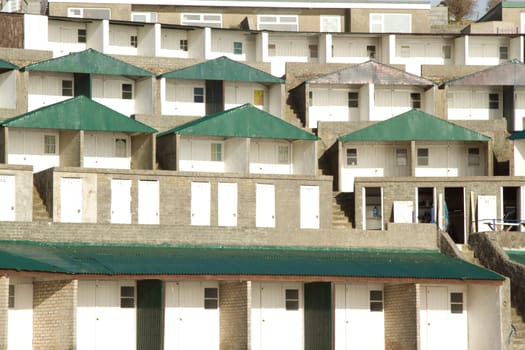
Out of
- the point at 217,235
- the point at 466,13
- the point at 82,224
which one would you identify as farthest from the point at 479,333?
the point at 466,13

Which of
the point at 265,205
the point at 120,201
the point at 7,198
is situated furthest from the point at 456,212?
the point at 7,198

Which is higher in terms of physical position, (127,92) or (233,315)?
(127,92)

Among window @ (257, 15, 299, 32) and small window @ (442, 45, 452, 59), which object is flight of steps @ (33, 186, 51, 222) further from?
small window @ (442, 45, 452, 59)

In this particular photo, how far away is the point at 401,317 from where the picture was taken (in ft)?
221

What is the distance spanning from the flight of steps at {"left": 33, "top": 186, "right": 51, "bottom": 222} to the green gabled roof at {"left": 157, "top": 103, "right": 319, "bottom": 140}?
8.85 metres

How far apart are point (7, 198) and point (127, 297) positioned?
9985 mm

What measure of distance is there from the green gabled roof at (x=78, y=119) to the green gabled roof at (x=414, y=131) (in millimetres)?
11073

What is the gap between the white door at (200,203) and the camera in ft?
246

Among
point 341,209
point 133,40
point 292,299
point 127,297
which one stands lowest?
point 292,299

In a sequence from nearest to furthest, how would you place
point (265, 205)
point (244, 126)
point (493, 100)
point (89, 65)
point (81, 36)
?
point (265, 205)
point (244, 126)
point (89, 65)
point (81, 36)
point (493, 100)

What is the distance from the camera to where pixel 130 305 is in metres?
64.5

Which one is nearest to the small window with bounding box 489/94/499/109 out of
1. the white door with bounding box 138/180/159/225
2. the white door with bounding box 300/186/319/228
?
the white door with bounding box 300/186/319/228

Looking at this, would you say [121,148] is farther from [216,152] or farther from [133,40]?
[133,40]

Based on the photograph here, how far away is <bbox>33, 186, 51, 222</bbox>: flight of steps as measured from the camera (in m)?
72.4
